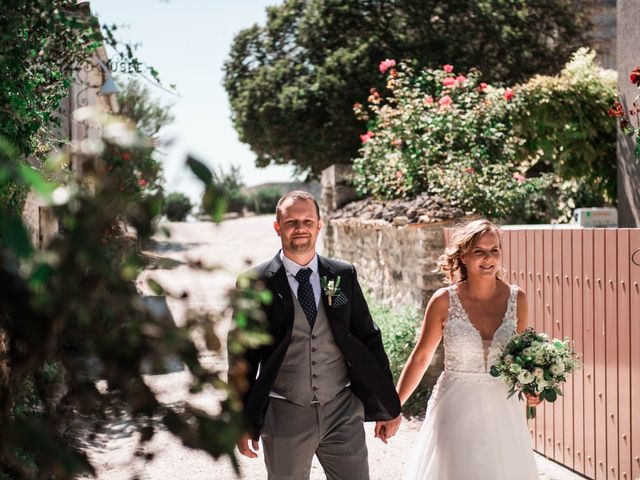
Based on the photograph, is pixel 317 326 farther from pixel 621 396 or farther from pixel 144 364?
pixel 144 364

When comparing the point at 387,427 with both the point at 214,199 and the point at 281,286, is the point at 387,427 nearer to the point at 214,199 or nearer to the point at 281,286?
the point at 281,286

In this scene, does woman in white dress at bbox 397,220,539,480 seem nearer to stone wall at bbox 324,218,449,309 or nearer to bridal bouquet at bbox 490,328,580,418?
bridal bouquet at bbox 490,328,580,418

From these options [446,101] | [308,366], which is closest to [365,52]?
[446,101]

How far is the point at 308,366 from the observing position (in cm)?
394

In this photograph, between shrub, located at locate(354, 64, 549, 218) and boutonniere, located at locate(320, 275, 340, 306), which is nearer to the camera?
boutonniere, located at locate(320, 275, 340, 306)

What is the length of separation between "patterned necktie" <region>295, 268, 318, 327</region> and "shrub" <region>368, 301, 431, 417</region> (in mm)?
3913

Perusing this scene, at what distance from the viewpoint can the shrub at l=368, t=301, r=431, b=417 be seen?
7773 mm

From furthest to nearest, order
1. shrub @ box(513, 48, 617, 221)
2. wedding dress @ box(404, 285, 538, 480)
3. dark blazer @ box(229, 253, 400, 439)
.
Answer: shrub @ box(513, 48, 617, 221) → wedding dress @ box(404, 285, 538, 480) → dark blazer @ box(229, 253, 400, 439)

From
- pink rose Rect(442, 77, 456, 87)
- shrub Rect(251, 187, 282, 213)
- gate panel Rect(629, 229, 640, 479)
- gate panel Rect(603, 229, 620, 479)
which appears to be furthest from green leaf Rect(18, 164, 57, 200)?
shrub Rect(251, 187, 282, 213)

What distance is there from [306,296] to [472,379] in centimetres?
99

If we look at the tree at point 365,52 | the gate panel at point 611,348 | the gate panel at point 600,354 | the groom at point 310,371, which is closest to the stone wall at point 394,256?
the gate panel at point 600,354

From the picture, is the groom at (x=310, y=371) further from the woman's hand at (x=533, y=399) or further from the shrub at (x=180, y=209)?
the shrub at (x=180, y=209)

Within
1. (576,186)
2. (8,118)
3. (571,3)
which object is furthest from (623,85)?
(571,3)

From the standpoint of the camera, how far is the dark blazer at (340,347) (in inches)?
152
